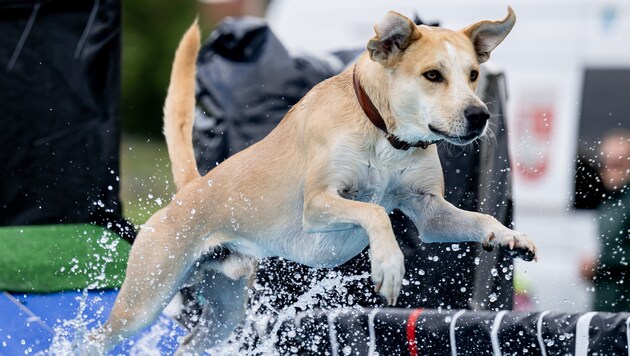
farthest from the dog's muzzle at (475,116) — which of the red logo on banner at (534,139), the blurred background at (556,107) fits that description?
the red logo on banner at (534,139)

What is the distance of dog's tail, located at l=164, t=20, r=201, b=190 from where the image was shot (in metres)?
4.26

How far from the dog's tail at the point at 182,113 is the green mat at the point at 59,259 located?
107 cm

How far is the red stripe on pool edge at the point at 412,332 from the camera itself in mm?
3736

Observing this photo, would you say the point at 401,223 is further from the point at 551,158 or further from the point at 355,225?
the point at 551,158

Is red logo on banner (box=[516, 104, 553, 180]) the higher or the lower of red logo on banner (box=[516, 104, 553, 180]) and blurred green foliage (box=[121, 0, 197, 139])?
the lower

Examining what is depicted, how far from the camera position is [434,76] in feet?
11.3

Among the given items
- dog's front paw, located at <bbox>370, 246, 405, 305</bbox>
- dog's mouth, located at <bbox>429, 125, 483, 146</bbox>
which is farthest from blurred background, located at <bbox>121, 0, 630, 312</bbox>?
dog's front paw, located at <bbox>370, 246, 405, 305</bbox>

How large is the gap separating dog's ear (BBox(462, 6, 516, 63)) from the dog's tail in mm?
1202

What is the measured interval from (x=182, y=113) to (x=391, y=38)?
3.78 feet

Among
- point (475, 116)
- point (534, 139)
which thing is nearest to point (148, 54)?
point (534, 139)

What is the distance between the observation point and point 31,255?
5.14 m

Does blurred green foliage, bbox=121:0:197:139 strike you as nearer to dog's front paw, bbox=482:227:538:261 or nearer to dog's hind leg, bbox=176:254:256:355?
dog's hind leg, bbox=176:254:256:355

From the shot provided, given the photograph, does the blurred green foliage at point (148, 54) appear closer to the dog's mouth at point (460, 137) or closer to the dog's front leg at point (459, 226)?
the dog's front leg at point (459, 226)

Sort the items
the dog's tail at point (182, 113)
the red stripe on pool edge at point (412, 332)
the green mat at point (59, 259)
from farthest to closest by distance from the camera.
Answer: the green mat at point (59, 259), the dog's tail at point (182, 113), the red stripe on pool edge at point (412, 332)
